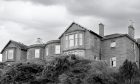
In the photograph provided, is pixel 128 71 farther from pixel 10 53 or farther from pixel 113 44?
pixel 10 53

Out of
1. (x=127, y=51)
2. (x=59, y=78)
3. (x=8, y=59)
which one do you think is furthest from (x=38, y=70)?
(x=8, y=59)

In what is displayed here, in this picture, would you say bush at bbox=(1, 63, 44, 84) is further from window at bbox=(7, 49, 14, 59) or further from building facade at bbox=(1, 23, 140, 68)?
window at bbox=(7, 49, 14, 59)

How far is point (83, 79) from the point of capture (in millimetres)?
40188

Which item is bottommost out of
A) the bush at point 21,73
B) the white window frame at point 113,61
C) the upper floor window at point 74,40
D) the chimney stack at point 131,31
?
the bush at point 21,73

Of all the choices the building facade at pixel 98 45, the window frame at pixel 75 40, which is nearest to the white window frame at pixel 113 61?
the building facade at pixel 98 45

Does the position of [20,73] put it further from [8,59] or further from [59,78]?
[8,59]

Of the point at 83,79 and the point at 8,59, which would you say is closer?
the point at 83,79

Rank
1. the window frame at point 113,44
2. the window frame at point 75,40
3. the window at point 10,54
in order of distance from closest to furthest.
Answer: the window frame at point 75,40, the window frame at point 113,44, the window at point 10,54

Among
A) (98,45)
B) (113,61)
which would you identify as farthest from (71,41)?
(113,61)

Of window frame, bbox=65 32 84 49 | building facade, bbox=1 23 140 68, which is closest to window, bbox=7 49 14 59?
building facade, bbox=1 23 140 68

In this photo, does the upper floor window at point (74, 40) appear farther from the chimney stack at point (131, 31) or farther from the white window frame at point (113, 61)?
the chimney stack at point (131, 31)

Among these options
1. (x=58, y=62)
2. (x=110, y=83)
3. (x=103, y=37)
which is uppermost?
(x=103, y=37)

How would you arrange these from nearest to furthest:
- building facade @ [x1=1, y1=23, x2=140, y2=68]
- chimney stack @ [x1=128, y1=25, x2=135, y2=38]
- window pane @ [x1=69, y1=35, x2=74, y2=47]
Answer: building facade @ [x1=1, y1=23, x2=140, y2=68] → window pane @ [x1=69, y1=35, x2=74, y2=47] → chimney stack @ [x1=128, y1=25, x2=135, y2=38]

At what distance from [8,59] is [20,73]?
22172mm
